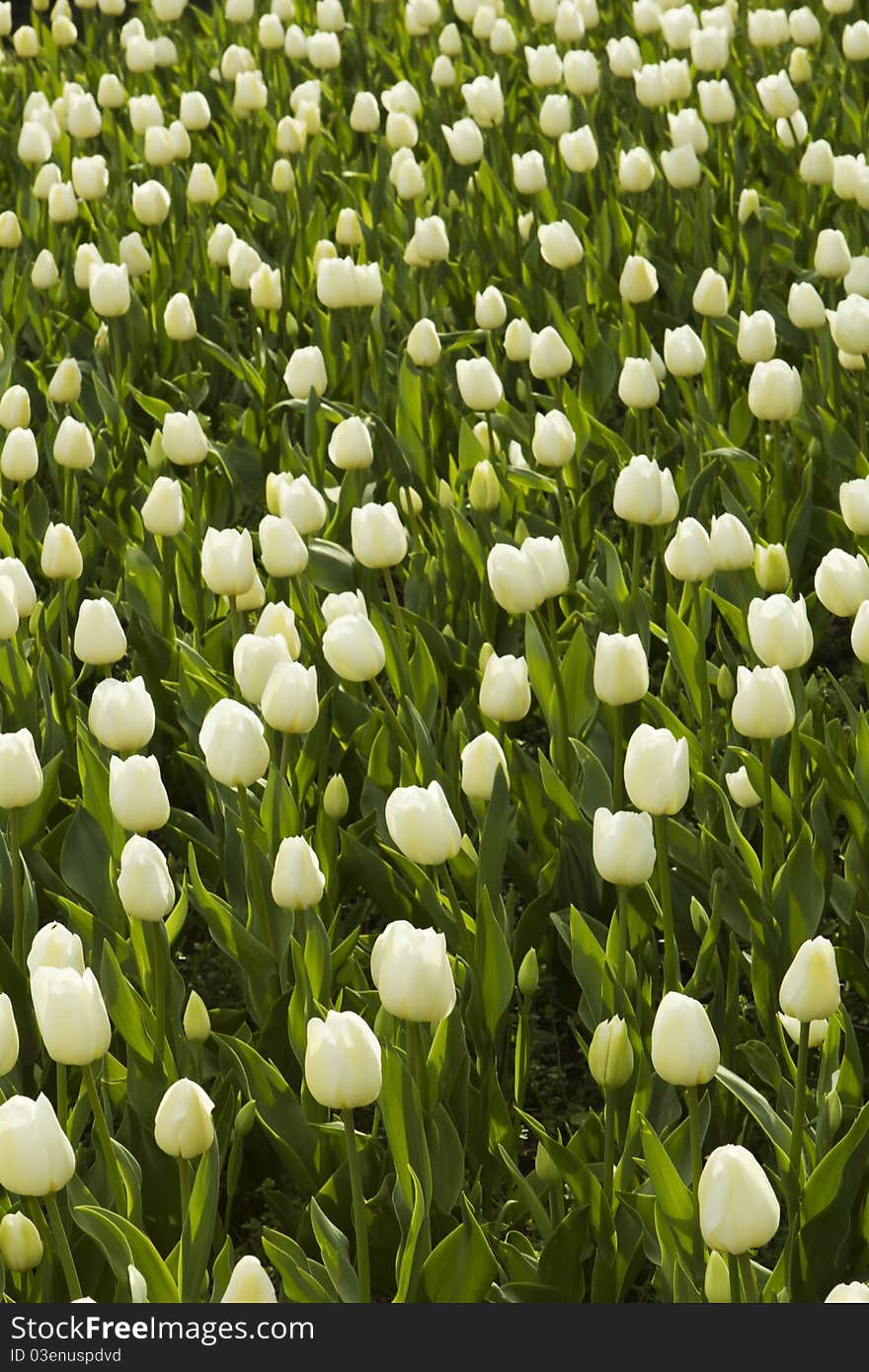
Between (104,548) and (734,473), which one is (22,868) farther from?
(734,473)

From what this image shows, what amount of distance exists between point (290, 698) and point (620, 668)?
43 centimetres

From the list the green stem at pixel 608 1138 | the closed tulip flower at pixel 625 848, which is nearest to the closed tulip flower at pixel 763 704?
the closed tulip flower at pixel 625 848

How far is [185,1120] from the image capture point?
1.70 m

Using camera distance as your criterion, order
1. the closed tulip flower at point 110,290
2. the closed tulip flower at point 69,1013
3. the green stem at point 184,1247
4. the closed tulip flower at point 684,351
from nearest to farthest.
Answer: the closed tulip flower at point 69,1013, the green stem at point 184,1247, the closed tulip flower at point 684,351, the closed tulip flower at point 110,290

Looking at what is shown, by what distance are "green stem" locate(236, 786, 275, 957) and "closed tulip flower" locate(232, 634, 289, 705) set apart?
Answer: 144 mm

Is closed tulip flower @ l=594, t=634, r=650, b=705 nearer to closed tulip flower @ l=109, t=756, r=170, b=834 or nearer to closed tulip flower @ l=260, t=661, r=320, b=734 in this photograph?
closed tulip flower @ l=260, t=661, r=320, b=734

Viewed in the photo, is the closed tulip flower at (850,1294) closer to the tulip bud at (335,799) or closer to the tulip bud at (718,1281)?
the tulip bud at (718,1281)

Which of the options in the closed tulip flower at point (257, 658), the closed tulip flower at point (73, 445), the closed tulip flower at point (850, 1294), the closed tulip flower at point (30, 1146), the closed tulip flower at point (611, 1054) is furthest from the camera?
the closed tulip flower at point (73, 445)

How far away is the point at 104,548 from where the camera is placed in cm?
356

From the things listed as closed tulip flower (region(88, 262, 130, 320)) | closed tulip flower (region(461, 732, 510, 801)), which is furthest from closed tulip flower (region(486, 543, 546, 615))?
closed tulip flower (region(88, 262, 130, 320))

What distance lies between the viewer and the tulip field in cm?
181

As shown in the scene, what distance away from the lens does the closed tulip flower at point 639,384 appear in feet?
10.4

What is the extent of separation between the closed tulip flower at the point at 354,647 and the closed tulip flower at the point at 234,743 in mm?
282

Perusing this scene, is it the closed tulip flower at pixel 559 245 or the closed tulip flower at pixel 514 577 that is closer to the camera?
the closed tulip flower at pixel 514 577
